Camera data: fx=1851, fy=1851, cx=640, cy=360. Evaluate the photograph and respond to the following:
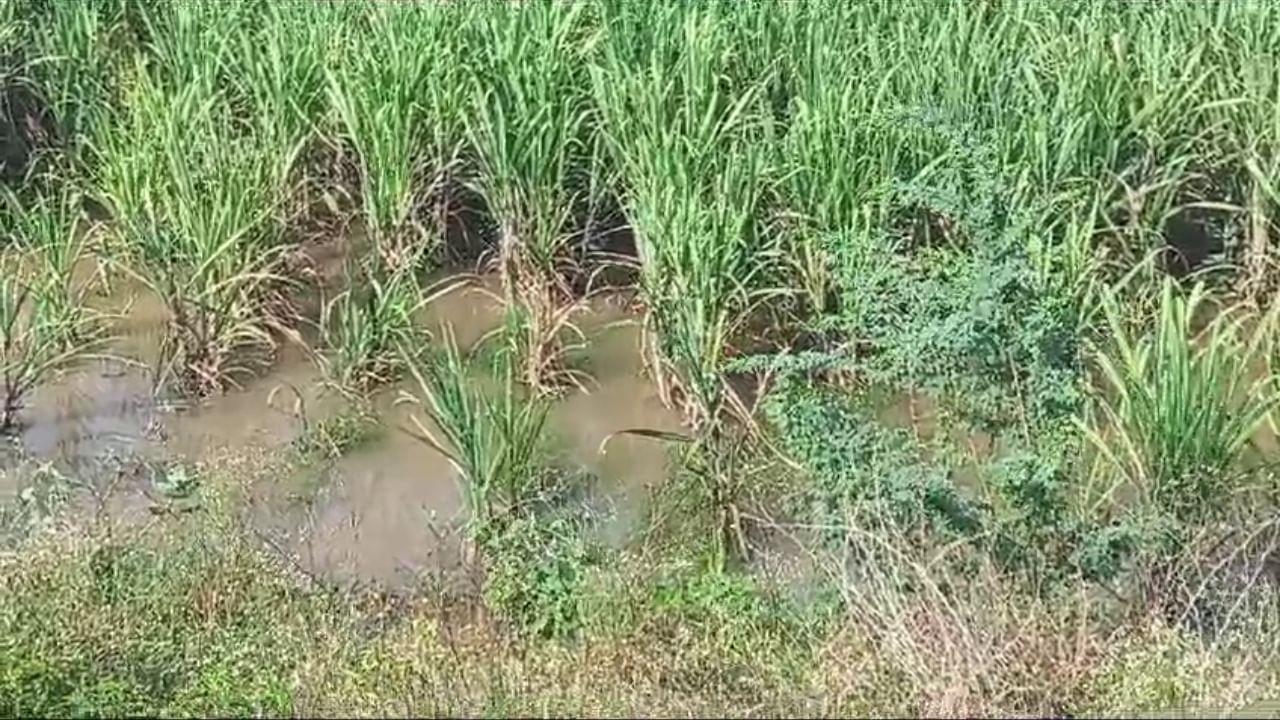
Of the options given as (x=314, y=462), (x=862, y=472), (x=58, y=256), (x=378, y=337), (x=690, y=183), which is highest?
(x=690, y=183)

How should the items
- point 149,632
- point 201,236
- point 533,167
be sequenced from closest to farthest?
point 149,632 → point 201,236 → point 533,167

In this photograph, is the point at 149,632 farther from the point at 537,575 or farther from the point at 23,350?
the point at 23,350

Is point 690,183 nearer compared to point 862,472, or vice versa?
point 862,472

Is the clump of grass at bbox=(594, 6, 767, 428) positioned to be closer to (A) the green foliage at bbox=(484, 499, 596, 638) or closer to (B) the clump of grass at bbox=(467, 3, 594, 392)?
(B) the clump of grass at bbox=(467, 3, 594, 392)

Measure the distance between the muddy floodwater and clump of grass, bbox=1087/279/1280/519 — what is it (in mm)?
1232

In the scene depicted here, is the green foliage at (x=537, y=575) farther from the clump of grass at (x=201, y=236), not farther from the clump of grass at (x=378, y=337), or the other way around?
the clump of grass at (x=201, y=236)

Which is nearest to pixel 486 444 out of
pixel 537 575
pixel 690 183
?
pixel 537 575

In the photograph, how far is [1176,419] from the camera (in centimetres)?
416

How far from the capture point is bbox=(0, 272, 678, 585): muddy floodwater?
468 cm

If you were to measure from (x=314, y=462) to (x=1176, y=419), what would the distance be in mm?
2245

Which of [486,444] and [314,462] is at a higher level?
[486,444]

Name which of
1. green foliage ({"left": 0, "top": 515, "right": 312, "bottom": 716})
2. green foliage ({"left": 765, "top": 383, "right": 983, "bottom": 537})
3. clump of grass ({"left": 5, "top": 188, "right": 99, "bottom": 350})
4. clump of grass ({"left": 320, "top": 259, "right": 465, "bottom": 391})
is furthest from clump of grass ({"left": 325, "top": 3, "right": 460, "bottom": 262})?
green foliage ({"left": 765, "top": 383, "right": 983, "bottom": 537})

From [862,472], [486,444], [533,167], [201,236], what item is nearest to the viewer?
[862,472]

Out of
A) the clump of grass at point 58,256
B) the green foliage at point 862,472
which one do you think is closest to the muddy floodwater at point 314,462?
the clump of grass at point 58,256
